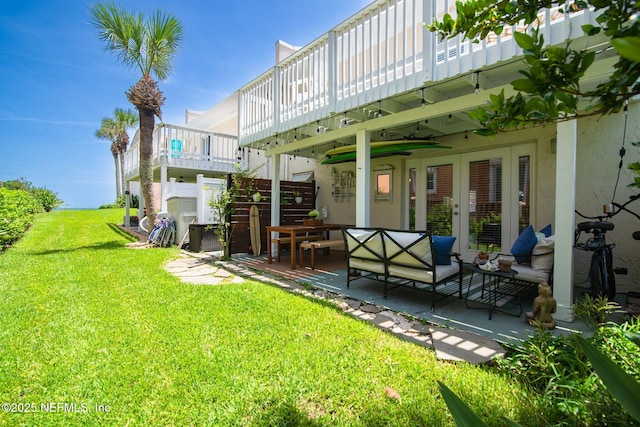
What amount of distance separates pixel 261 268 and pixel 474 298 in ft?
13.3

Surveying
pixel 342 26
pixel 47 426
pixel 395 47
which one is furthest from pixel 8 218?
pixel 395 47

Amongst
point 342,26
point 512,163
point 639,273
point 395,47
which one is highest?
point 342,26

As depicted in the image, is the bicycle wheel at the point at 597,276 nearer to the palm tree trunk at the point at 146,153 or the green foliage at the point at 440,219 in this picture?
the green foliage at the point at 440,219

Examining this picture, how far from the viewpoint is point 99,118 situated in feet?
92.7

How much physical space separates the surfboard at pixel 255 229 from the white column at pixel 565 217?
6390 millimetres

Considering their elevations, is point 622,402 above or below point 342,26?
below

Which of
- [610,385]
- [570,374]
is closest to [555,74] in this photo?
[610,385]

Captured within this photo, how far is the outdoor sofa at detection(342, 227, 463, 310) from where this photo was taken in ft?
12.3

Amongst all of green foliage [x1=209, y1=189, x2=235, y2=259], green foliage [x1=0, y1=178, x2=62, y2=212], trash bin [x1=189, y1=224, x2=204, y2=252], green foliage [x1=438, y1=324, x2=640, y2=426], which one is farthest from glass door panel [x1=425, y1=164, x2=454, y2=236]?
green foliage [x1=0, y1=178, x2=62, y2=212]

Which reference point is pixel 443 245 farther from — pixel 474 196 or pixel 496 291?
pixel 474 196

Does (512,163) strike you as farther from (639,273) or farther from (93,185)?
(93,185)

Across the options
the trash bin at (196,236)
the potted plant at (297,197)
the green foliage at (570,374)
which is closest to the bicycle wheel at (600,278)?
the green foliage at (570,374)

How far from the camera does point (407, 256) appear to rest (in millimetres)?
3922

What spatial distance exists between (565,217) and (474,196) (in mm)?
3041
